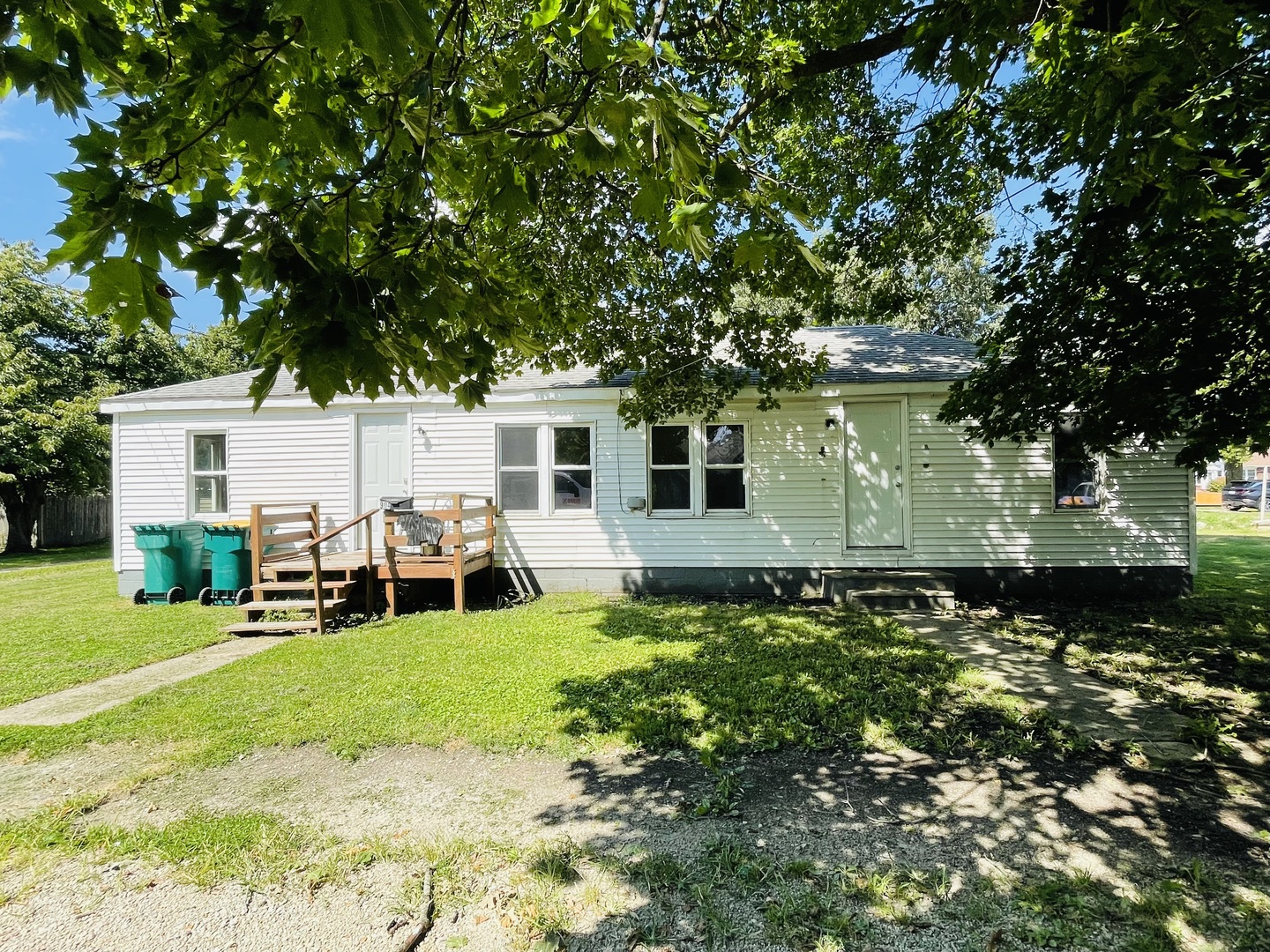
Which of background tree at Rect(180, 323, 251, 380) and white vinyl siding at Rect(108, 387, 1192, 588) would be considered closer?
white vinyl siding at Rect(108, 387, 1192, 588)

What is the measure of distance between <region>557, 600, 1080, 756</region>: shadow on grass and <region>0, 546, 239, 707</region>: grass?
4.50 metres

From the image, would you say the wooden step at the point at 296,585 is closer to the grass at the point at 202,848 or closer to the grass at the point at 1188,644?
the grass at the point at 202,848

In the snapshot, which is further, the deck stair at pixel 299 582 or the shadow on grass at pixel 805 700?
the deck stair at pixel 299 582

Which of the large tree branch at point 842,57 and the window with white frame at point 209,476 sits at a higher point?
the large tree branch at point 842,57

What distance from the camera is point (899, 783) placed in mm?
3285

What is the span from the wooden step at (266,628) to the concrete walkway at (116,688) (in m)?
0.27

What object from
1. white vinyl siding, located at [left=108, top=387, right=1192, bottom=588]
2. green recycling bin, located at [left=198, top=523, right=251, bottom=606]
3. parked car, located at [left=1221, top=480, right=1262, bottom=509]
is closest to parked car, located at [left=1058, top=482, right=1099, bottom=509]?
white vinyl siding, located at [left=108, top=387, right=1192, bottom=588]

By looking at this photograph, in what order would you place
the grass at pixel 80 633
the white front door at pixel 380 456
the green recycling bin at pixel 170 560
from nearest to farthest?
the grass at pixel 80 633
the green recycling bin at pixel 170 560
the white front door at pixel 380 456

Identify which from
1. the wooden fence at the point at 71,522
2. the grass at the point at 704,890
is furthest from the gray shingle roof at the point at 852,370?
the wooden fence at the point at 71,522

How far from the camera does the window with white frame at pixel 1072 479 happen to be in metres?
8.65

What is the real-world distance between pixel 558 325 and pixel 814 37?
3474 mm

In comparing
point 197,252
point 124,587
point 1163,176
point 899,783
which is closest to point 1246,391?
point 1163,176

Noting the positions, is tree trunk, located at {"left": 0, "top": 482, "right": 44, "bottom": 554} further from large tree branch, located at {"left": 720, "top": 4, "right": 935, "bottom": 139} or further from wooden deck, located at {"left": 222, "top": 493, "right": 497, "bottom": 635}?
large tree branch, located at {"left": 720, "top": 4, "right": 935, "bottom": 139}

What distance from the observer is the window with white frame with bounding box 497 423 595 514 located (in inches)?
368
